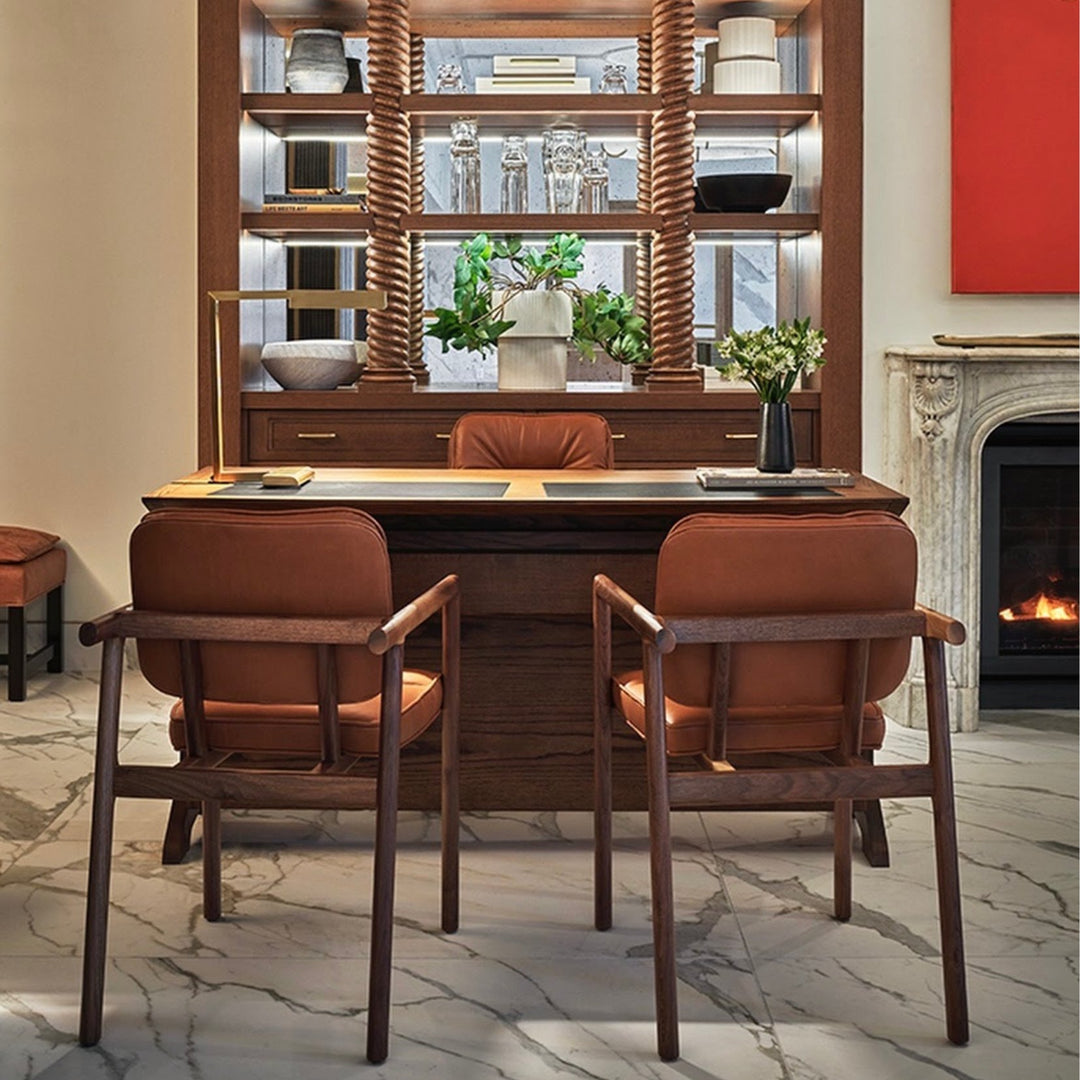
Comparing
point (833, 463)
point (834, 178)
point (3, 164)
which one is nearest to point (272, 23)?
point (3, 164)

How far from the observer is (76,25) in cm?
546

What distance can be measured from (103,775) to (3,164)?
11.9 feet

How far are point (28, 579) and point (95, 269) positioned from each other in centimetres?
117

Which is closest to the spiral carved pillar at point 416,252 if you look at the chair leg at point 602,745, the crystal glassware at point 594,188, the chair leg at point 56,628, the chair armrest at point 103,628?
the crystal glassware at point 594,188

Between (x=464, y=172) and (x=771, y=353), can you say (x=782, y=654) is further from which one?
(x=464, y=172)

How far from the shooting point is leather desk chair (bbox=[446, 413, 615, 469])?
13.8ft

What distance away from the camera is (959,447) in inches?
194

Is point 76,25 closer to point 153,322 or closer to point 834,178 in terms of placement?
point 153,322

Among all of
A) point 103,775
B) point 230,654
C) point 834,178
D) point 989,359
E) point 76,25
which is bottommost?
point 103,775

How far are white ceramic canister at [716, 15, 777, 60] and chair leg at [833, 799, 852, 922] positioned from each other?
312 centimetres

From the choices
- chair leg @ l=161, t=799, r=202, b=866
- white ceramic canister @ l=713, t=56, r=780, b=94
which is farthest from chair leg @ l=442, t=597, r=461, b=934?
white ceramic canister @ l=713, t=56, r=780, b=94

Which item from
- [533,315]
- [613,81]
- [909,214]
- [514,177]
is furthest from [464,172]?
[909,214]

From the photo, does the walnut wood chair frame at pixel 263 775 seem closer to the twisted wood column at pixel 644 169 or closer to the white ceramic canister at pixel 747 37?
the twisted wood column at pixel 644 169

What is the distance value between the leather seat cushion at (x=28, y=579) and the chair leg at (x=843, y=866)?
10.0ft
